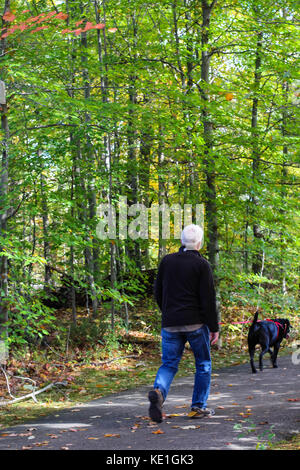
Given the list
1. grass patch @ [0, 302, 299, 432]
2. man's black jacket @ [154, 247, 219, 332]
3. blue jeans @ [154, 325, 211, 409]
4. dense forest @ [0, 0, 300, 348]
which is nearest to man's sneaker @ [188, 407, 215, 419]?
blue jeans @ [154, 325, 211, 409]

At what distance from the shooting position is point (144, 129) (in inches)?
419

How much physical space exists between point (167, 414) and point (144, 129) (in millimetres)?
6393

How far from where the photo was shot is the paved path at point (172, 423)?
4.85 m

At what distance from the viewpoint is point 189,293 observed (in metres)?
5.55

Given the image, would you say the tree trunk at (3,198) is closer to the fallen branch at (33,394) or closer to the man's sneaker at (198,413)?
the fallen branch at (33,394)

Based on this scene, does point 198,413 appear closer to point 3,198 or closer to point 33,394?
point 33,394

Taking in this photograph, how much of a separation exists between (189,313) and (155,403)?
104 cm

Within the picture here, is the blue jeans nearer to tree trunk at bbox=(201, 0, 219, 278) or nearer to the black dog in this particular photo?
the black dog

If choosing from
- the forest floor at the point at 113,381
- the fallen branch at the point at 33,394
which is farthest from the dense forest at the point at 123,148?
the fallen branch at the point at 33,394

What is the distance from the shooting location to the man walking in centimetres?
552

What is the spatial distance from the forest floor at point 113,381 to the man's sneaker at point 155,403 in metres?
0.23

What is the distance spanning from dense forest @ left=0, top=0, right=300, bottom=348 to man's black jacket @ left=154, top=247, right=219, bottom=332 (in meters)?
2.99

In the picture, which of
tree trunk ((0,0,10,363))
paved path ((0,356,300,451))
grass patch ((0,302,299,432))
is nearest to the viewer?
paved path ((0,356,300,451))
